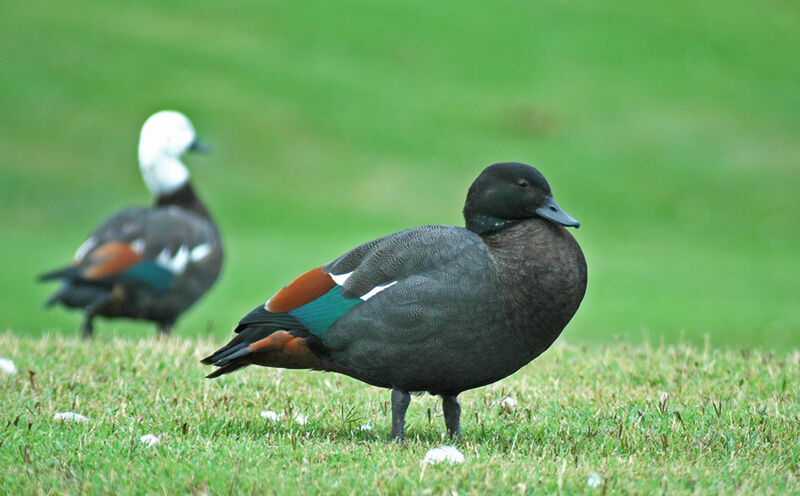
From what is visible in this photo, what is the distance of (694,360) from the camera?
22.3 feet

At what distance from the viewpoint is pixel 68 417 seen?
5.09 m

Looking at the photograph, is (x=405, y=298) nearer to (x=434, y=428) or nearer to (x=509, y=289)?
(x=509, y=289)

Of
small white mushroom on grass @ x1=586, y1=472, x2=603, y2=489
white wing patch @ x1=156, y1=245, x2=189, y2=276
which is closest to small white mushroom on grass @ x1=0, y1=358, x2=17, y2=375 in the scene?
white wing patch @ x1=156, y1=245, x2=189, y2=276

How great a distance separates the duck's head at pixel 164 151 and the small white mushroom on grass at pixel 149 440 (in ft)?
20.7

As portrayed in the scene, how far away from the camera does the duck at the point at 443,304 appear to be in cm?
460

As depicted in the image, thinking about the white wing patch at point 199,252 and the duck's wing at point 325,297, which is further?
the white wing patch at point 199,252

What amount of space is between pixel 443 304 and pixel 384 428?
3.01 feet

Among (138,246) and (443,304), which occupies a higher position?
(138,246)

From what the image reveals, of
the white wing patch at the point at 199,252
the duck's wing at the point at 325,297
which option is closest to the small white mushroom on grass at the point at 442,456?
the duck's wing at the point at 325,297

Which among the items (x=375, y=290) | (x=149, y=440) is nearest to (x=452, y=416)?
(x=375, y=290)

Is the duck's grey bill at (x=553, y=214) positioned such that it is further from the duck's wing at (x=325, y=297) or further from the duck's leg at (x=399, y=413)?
the duck's leg at (x=399, y=413)

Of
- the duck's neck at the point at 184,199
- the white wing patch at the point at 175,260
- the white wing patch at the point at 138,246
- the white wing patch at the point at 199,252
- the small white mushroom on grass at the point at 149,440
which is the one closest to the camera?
the small white mushroom on grass at the point at 149,440

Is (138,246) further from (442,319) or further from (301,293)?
(442,319)

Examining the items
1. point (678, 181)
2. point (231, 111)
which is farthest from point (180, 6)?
point (678, 181)
